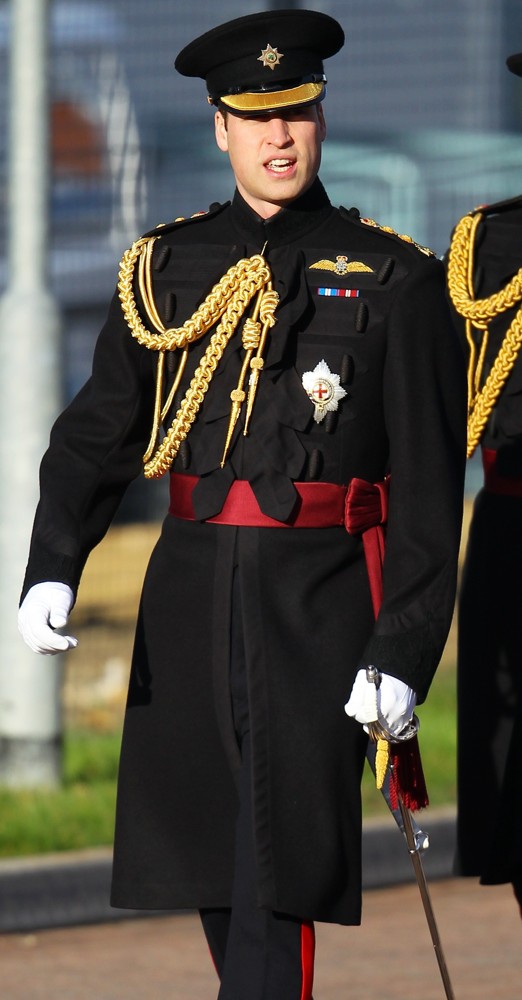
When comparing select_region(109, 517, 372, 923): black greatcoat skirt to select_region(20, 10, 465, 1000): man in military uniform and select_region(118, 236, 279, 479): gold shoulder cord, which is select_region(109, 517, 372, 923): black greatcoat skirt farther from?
select_region(118, 236, 279, 479): gold shoulder cord

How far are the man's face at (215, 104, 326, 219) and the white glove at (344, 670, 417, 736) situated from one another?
859 millimetres

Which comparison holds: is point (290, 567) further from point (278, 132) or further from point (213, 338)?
point (278, 132)

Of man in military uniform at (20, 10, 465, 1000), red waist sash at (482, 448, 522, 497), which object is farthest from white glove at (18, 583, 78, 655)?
red waist sash at (482, 448, 522, 497)

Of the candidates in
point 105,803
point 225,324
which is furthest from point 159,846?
point 105,803

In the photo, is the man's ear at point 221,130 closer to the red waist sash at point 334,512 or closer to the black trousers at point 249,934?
the red waist sash at point 334,512

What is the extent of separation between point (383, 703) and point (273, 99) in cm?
104

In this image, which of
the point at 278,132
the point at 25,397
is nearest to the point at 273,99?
the point at 278,132

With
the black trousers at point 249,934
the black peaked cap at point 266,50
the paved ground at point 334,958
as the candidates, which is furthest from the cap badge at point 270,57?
the paved ground at point 334,958

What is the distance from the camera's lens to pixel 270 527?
3602 millimetres

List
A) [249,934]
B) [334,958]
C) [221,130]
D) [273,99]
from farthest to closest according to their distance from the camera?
1. [334,958]
2. [221,130]
3. [273,99]
4. [249,934]

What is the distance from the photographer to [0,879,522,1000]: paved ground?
490 centimetres

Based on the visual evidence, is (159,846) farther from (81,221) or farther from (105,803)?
(81,221)

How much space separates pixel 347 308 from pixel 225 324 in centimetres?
22

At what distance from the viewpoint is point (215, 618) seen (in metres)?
3.63
